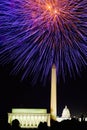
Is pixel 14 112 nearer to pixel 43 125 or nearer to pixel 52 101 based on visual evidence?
pixel 52 101

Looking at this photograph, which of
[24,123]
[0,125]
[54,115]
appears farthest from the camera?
[24,123]

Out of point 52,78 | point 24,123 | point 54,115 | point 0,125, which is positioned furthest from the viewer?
point 24,123

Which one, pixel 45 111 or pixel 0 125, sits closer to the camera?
pixel 0 125

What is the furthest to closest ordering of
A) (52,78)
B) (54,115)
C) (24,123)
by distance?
1. (24,123)
2. (54,115)
3. (52,78)

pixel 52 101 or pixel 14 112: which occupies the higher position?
pixel 52 101

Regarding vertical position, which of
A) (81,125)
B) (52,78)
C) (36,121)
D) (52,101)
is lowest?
(36,121)

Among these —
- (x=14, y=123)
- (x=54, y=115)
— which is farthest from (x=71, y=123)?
(x=54, y=115)

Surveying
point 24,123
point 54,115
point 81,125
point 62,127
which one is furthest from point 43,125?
point 24,123

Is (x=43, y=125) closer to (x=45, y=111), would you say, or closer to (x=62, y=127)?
(x=62, y=127)

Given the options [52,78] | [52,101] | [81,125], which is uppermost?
[81,125]
